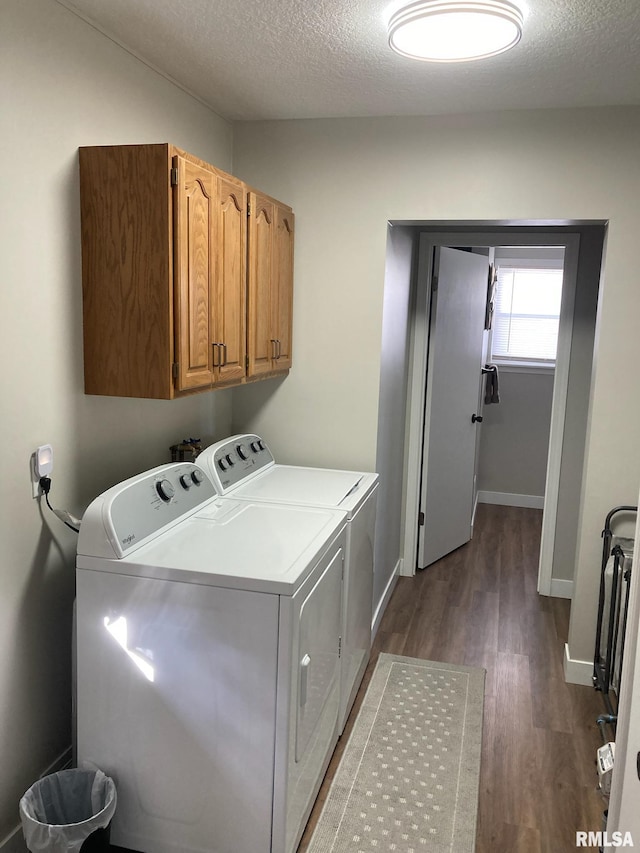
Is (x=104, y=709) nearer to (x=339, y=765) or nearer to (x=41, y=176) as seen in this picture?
(x=339, y=765)

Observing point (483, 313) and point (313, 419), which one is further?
point (483, 313)

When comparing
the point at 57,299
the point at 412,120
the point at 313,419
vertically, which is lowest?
the point at 313,419

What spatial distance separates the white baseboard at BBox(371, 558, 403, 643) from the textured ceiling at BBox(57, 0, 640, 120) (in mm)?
2433

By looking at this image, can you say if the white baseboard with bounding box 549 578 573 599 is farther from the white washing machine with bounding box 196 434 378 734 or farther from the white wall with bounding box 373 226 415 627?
the white washing machine with bounding box 196 434 378 734

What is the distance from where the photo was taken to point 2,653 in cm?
195

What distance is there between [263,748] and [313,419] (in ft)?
5.50

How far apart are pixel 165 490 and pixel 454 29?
1.67 metres

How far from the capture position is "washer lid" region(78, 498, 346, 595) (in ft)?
6.10

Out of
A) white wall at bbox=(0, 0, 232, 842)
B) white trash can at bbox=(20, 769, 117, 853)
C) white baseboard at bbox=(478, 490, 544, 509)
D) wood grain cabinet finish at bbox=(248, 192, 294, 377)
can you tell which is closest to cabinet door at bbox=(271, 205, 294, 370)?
wood grain cabinet finish at bbox=(248, 192, 294, 377)

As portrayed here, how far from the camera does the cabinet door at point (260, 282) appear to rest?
265 centimetres

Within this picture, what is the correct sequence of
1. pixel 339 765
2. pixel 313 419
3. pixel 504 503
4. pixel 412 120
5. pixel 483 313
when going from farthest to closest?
pixel 504 503, pixel 483 313, pixel 313 419, pixel 412 120, pixel 339 765

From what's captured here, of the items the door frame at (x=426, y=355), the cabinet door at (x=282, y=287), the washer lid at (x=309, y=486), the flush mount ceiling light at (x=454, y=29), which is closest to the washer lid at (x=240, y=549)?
the washer lid at (x=309, y=486)

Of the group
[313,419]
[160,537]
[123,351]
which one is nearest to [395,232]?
[313,419]

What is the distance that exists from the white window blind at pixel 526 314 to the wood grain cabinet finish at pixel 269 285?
3.30 meters
